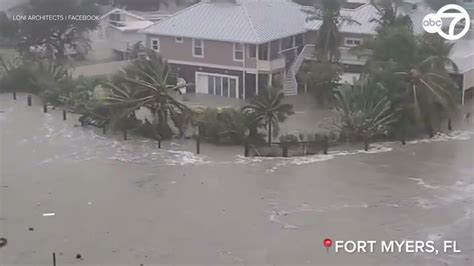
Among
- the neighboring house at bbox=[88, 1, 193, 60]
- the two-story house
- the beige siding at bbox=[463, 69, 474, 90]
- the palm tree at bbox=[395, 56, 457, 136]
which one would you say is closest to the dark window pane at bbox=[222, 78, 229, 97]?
the two-story house

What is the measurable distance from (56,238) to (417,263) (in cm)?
139

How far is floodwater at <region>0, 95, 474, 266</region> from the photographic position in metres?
3.30

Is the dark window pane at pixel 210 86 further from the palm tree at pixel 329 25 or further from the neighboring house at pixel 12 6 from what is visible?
the neighboring house at pixel 12 6

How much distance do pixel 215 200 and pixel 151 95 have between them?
1.19 m

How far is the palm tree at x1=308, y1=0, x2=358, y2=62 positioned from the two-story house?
44 centimetres

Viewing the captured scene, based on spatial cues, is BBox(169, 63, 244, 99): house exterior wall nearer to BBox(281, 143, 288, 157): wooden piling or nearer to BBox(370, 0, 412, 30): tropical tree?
BBox(281, 143, 288, 157): wooden piling

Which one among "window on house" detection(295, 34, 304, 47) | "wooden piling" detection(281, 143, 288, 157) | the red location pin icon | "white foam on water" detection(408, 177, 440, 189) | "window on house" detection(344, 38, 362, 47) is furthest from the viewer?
"window on house" detection(344, 38, 362, 47)

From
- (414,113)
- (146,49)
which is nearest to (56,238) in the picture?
(146,49)

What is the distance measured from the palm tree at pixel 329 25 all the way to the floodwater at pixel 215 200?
3.10 feet

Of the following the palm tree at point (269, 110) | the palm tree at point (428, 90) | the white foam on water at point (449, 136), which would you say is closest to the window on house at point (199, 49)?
the palm tree at point (269, 110)

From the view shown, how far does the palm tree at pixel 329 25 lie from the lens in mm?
5535

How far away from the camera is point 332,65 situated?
5.49m

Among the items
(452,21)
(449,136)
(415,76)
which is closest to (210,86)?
(415,76)

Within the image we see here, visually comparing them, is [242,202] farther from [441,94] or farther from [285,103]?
[441,94]
